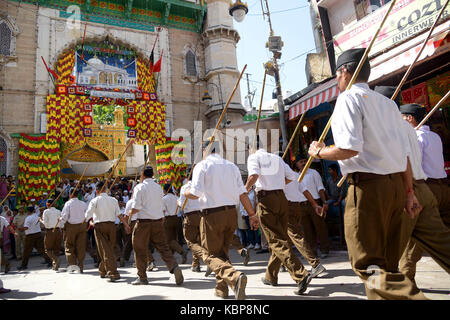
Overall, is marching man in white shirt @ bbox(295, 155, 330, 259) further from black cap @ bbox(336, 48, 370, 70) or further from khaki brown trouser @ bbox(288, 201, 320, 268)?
black cap @ bbox(336, 48, 370, 70)

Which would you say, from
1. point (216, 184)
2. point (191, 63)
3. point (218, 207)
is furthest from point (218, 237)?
point (191, 63)

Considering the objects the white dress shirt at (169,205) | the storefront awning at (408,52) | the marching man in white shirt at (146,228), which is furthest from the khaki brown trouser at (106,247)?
the storefront awning at (408,52)

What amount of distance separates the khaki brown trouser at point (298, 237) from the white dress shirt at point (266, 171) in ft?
2.97

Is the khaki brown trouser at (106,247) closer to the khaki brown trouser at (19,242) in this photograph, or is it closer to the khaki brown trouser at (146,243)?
the khaki brown trouser at (146,243)

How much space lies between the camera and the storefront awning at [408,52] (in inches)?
214

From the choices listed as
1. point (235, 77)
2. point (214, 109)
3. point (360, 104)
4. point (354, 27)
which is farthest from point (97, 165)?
point (360, 104)

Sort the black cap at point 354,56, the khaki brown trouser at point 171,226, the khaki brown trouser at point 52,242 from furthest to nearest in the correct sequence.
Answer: the khaki brown trouser at point 52,242 → the khaki brown trouser at point 171,226 → the black cap at point 354,56

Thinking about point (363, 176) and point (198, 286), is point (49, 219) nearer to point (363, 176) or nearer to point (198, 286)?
point (198, 286)

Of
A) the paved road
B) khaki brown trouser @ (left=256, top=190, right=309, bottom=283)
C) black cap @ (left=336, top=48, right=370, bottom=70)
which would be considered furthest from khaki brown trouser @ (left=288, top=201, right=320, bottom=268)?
black cap @ (left=336, top=48, right=370, bottom=70)

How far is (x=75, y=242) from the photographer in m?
7.59

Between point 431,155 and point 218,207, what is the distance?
2585 millimetres

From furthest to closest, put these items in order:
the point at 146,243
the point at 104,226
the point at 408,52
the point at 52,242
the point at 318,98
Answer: the point at 52,242 < the point at 318,98 < the point at 104,226 < the point at 408,52 < the point at 146,243
